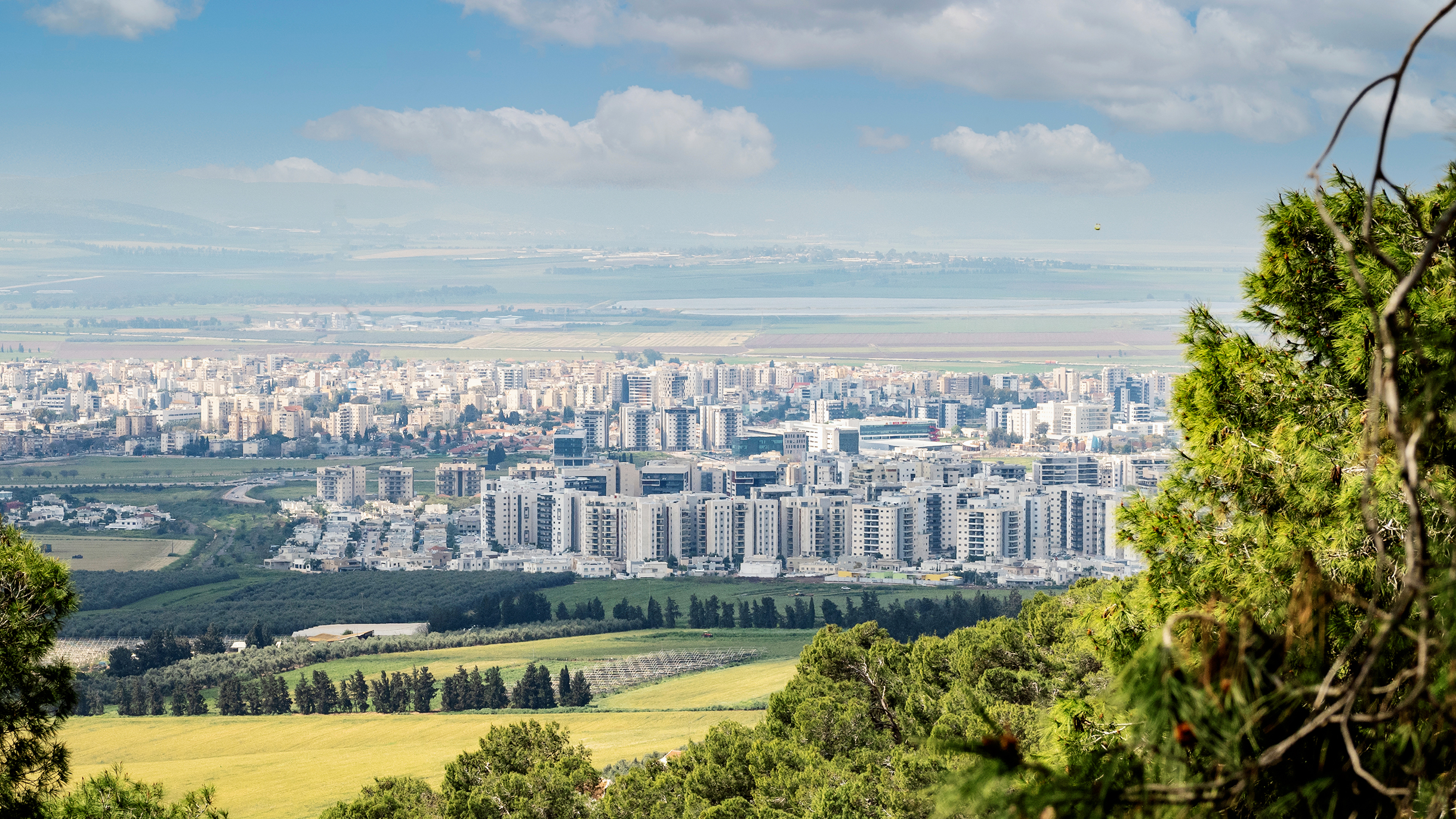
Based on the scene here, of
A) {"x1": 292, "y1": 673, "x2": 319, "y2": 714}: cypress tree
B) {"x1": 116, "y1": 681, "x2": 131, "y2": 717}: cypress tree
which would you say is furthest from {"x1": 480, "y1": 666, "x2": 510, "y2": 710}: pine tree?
{"x1": 116, "y1": 681, "x2": 131, "y2": 717}: cypress tree

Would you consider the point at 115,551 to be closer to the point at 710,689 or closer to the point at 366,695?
the point at 366,695

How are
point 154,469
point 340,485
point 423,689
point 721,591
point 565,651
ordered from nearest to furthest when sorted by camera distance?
point 423,689, point 565,651, point 721,591, point 340,485, point 154,469

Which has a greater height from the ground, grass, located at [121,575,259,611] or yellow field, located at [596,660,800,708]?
yellow field, located at [596,660,800,708]

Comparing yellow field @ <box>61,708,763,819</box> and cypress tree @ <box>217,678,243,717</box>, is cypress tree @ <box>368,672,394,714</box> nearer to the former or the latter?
yellow field @ <box>61,708,763,819</box>

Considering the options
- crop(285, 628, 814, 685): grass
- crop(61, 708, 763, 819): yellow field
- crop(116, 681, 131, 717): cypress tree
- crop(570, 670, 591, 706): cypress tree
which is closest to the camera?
crop(61, 708, 763, 819): yellow field

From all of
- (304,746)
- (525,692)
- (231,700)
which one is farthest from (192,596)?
(304,746)

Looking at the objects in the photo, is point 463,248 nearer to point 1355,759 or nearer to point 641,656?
point 641,656
